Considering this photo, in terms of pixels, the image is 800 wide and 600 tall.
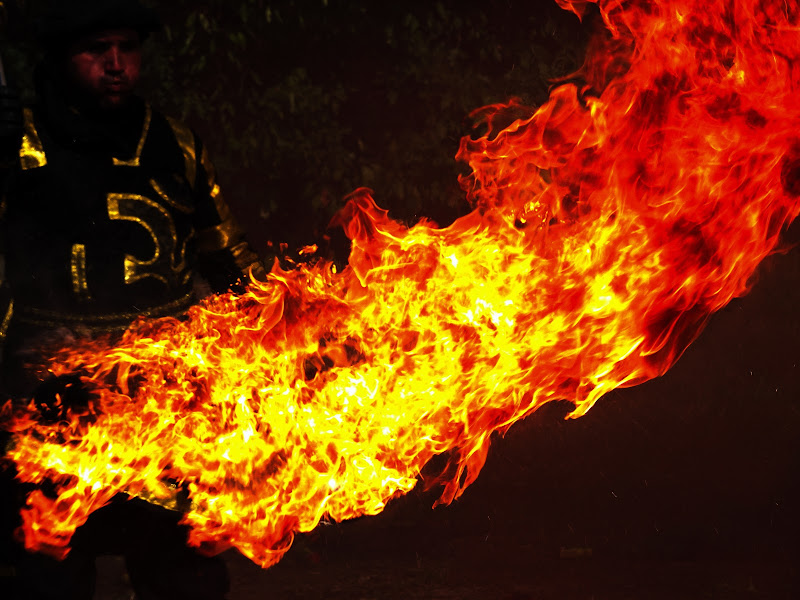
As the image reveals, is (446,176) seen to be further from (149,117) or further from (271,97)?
(149,117)

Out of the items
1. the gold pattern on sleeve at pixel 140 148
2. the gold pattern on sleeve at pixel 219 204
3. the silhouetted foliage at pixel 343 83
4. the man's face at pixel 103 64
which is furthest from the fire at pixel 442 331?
the silhouetted foliage at pixel 343 83

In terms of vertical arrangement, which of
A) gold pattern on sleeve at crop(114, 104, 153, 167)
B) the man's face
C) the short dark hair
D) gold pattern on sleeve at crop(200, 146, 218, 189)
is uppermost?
the short dark hair

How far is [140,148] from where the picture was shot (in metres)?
4.32

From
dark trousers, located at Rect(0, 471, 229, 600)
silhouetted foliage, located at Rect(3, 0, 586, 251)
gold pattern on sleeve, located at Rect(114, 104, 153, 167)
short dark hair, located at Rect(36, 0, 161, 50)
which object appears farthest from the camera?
Result: silhouetted foliage, located at Rect(3, 0, 586, 251)

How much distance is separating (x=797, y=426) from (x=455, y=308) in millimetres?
4032

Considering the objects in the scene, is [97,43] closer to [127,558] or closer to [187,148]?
[187,148]

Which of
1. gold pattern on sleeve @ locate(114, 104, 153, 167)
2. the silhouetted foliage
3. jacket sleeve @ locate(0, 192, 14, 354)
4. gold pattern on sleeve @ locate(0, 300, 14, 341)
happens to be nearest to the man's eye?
gold pattern on sleeve @ locate(114, 104, 153, 167)

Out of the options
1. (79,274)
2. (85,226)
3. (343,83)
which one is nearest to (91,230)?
(85,226)

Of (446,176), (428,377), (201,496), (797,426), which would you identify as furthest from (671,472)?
(201,496)

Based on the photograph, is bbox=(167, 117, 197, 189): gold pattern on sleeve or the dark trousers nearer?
the dark trousers

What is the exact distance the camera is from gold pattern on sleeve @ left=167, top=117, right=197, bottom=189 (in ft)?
14.6

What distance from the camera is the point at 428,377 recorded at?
427cm

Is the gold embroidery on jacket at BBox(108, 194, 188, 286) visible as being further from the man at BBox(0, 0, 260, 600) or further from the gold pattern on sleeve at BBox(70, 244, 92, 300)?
the gold pattern on sleeve at BBox(70, 244, 92, 300)

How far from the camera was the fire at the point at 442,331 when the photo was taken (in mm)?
4047
